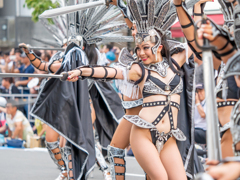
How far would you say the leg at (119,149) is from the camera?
13.1 ft

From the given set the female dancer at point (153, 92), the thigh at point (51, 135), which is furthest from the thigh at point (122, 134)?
the thigh at point (51, 135)

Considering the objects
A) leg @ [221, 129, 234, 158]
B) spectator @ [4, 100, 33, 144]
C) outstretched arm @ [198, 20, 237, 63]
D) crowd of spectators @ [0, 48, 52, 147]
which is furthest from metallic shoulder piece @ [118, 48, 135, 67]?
spectator @ [4, 100, 33, 144]

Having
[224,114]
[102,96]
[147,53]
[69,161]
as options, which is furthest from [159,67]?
[102,96]

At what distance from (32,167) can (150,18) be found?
399 cm

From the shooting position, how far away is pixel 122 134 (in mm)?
4008

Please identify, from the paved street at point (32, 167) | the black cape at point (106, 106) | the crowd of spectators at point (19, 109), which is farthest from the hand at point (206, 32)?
the crowd of spectators at point (19, 109)

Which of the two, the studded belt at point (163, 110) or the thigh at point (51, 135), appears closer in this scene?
the studded belt at point (163, 110)

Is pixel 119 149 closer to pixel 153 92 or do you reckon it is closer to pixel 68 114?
pixel 153 92

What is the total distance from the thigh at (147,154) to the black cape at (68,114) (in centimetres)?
186

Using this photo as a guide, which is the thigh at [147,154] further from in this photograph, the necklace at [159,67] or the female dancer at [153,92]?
the necklace at [159,67]

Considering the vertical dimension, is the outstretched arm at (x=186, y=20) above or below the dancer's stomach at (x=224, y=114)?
above

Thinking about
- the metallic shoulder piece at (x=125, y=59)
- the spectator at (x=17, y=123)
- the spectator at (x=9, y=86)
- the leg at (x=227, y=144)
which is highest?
the metallic shoulder piece at (x=125, y=59)

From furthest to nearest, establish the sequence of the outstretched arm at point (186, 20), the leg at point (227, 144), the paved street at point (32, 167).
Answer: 1. the paved street at point (32, 167)
2. the leg at point (227, 144)
3. the outstretched arm at point (186, 20)

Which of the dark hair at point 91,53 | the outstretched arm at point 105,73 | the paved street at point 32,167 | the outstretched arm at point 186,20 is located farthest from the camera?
the paved street at point 32,167
